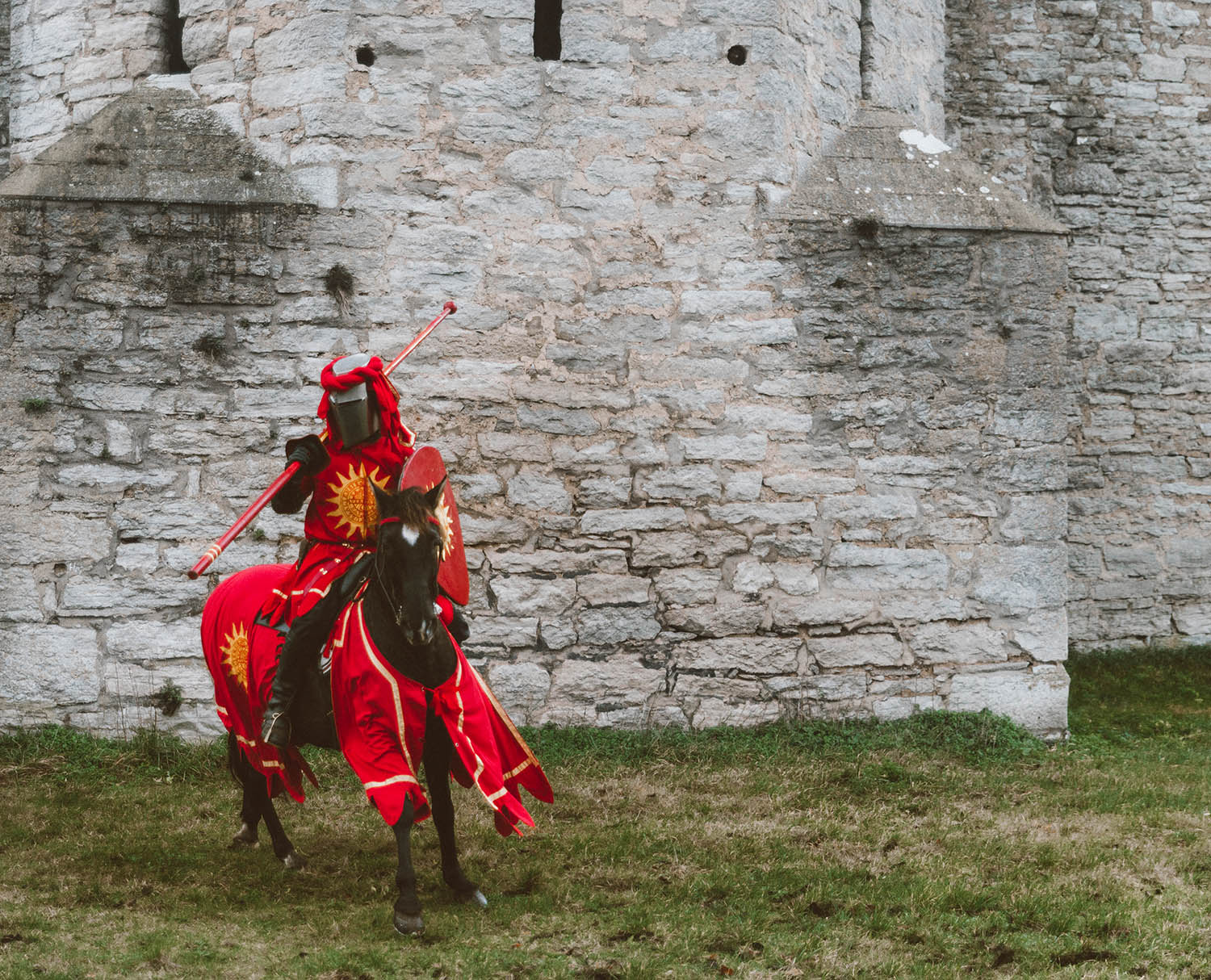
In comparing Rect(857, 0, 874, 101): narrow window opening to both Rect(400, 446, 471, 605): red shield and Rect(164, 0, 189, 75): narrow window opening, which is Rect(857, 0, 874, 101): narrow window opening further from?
Rect(400, 446, 471, 605): red shield

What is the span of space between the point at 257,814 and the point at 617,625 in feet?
6.88

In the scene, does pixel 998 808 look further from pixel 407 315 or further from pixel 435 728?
pixel 407 315

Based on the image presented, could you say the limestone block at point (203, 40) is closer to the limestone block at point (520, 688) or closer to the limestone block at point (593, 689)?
the limestone block at point (520, 688)

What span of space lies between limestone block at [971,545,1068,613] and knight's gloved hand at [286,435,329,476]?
375cm

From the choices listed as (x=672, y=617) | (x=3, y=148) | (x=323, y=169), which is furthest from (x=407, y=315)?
(x=3, y=148)

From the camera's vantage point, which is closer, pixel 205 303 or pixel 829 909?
pixel 829 909

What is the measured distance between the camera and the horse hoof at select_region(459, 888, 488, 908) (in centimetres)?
425

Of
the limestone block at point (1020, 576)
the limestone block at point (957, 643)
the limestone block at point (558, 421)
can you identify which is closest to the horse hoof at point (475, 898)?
the limestone block at point (558, 421)

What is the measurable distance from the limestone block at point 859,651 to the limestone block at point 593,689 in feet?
Result: 2.96

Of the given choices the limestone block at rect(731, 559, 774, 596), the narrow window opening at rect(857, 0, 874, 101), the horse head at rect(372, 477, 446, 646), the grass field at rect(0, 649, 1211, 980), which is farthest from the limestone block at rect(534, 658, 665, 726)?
the narrow window opening at rect(857, 0, 874, 101)

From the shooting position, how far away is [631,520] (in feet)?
20.5

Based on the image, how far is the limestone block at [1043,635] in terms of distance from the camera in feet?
21.7

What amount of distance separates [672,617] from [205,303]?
2797mm

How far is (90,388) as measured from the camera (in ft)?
19.6
